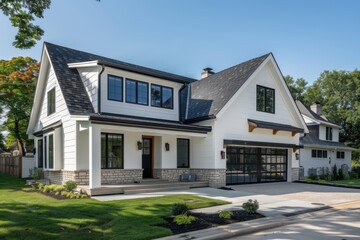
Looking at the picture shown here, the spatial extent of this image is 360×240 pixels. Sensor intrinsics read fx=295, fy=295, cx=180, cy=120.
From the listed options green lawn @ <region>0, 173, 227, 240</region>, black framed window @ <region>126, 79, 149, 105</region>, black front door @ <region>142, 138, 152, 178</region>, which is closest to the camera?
green lawn @ <region>0, 173, 227, 240</region>

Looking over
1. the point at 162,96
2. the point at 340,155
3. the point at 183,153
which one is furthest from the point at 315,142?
the point at 162,96

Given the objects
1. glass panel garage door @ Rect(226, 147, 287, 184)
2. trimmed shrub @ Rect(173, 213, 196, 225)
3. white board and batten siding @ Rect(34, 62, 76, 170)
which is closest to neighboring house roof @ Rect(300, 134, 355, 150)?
glass panel garage door @ Rect(226, 147, 287, 184)

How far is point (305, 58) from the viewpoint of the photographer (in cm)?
1956

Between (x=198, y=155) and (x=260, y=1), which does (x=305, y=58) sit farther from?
(x=198, y=155)

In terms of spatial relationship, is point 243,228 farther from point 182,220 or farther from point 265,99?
point 265,99

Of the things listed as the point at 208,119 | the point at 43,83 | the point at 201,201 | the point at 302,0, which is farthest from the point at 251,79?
the point at 43,83

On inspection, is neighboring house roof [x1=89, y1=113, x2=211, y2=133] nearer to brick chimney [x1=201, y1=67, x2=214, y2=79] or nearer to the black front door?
the black front door

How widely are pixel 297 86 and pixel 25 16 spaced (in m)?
48.6

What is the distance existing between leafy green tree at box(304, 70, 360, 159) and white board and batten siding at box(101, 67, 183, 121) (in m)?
30.7

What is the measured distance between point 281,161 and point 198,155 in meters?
6.70

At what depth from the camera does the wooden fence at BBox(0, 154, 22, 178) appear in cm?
2076

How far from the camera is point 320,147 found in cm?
2627

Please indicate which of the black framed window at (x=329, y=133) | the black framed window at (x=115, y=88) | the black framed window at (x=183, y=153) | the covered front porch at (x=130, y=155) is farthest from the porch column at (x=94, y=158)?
the black framed window at (x=329, y=133)

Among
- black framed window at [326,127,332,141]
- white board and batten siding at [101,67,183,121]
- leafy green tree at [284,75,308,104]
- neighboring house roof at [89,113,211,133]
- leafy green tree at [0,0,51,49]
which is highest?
leafy green tree at [284,75,308,104]
